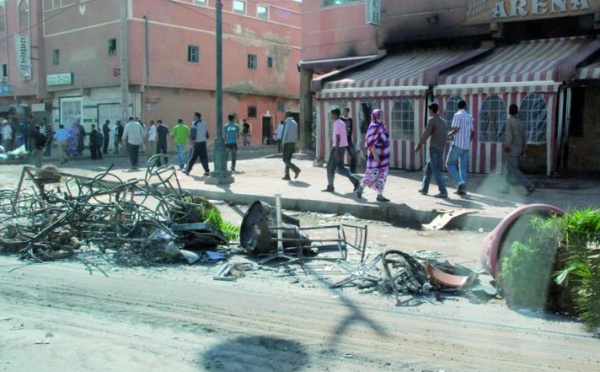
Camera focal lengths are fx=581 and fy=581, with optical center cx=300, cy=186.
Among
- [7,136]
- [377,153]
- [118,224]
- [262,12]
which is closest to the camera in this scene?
[118,224]

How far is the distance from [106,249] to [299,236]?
241cm

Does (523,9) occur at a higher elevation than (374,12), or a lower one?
lower

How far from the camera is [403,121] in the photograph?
51.1 ft

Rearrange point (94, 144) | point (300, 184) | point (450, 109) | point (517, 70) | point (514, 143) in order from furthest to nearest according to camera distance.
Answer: point (94, 144) < point (450, 109) < point (517, 70) < point (300, 184) < point (514, 143)

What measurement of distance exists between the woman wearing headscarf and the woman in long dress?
18.4 metres

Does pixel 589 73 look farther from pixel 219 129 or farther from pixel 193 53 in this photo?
pixel 193 53

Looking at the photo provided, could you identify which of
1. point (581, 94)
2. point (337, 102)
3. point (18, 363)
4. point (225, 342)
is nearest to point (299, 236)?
point (225, 342)

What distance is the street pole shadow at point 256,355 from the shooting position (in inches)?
150

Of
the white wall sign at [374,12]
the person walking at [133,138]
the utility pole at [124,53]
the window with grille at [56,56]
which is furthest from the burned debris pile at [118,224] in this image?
the window with grille at [56,56]

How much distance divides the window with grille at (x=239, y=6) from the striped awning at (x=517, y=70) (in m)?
22.9

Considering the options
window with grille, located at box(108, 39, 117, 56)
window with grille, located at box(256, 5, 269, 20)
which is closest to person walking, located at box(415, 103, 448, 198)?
window with grille, located at box(108, 39, 117, 56)

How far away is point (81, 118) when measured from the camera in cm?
3356

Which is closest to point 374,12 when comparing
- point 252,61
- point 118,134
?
point 118,134

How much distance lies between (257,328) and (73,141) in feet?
75.3
